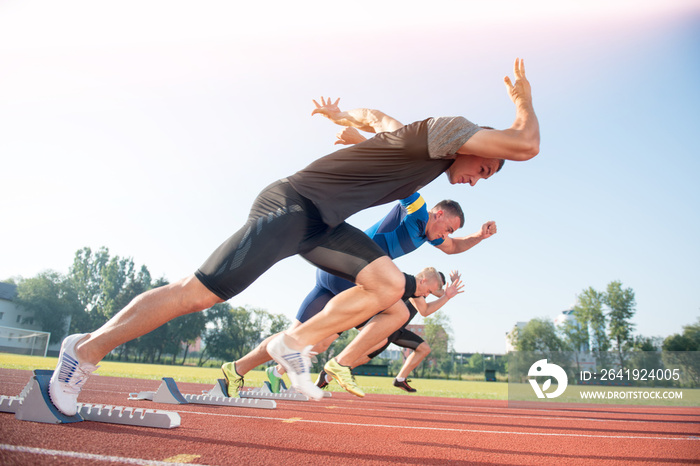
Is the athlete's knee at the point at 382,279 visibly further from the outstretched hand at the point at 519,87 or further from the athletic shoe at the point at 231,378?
the athletic shoe at the point at 231,378

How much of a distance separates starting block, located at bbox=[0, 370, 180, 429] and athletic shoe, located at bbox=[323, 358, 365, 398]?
4.28ft

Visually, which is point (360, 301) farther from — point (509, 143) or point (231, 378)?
point (231, 378)

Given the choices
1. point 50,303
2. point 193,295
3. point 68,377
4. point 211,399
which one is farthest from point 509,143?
point 50,303

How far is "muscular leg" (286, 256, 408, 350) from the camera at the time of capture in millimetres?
2936

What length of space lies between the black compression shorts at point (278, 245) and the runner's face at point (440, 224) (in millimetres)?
2441

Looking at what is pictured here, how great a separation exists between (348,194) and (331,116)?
1.08 m

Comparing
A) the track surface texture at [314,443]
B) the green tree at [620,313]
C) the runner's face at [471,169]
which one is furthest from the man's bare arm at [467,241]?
the green tree at [620,313]

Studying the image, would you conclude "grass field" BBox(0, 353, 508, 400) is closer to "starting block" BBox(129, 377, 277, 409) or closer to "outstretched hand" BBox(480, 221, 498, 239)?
"starting block" BBox(129, 377, 277, 409)

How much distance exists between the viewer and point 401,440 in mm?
3430

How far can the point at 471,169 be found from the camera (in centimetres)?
292

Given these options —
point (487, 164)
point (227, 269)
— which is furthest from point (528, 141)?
point (227, 269)

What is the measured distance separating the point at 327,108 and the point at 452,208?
2353 mm

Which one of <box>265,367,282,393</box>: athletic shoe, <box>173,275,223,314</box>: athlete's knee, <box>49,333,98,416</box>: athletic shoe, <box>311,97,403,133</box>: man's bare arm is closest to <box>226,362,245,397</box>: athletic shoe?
<box>265,367,282,393</box>: athletic shoe

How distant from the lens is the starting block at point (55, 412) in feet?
9.30
